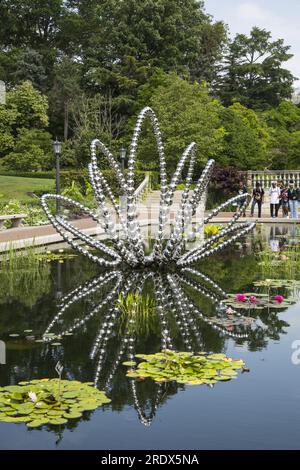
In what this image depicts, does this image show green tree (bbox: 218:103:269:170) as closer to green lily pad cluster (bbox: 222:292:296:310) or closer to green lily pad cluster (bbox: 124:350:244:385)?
green lily pad cluster (bbox: 222:292:296:310)

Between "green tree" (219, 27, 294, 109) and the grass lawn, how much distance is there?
27588 millimetres

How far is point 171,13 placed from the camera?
5066cm

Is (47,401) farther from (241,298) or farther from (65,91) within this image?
(65,91)

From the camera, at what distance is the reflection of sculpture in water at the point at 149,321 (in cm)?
595

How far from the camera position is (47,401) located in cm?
517

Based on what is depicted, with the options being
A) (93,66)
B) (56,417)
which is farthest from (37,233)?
(93,66)

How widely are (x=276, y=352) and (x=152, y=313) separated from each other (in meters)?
2.02

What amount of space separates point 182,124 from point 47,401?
3245cm

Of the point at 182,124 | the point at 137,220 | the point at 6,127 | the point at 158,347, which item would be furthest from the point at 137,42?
the point at 158,347

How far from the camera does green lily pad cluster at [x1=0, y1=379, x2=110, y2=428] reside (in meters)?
4.91

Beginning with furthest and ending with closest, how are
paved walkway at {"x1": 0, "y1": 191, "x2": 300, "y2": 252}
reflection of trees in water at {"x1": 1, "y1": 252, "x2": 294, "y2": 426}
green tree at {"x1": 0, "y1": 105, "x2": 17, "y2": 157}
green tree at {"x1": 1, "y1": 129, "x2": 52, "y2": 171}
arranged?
green tree at {"x1": 0, "y1": 105, "x2": 17, "y2": 157}, green tree at {"x1": 1, "y1": 129, "x2": 52, "y2": 171}, paved walkway at {"x1": 0, "y1": 191, "x2": 300, "y2": 252}, reflection of trees in water at {"x1": 1, "y1": 252, "x2": 294, "y2": 426}

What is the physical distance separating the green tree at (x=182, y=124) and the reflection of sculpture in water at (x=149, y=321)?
2526 cm

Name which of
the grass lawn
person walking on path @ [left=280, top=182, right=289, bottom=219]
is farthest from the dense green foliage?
person walking on path @ [left=280, top=182, right=289, bottom=219]
